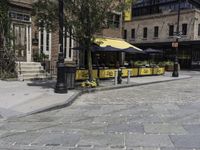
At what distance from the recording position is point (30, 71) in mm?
18328

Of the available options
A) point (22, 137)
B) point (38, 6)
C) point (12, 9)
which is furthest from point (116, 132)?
point (12, 9)

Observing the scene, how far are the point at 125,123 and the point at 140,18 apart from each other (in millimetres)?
39807

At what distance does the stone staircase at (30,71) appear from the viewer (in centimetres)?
1762

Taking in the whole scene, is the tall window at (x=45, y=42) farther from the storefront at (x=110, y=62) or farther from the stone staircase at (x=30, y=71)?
the storefront at (x=110, y=62)

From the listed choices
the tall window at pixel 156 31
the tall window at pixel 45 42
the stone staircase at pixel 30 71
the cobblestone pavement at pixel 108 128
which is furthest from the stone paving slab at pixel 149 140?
the tall window at pixel 156 31

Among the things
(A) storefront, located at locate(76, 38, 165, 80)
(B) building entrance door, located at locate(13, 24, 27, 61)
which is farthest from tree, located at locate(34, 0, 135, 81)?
(B) building entrance door, located at locate(13, 24, 27, 61)

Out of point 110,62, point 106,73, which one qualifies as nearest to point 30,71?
point 106,73

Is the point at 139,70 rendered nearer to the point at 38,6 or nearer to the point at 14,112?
the point at 38,6

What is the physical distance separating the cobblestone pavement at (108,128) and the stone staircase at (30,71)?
6935 mm

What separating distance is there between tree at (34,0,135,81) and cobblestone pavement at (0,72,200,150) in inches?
187

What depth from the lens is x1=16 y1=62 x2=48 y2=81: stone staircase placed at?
1762 centimetres

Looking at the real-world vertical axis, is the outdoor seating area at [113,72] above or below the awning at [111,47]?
below

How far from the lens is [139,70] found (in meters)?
24.3

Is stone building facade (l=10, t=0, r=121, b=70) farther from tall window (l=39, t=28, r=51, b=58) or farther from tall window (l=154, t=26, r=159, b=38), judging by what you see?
tall window (l=154, t=26, r=159, b=38)
